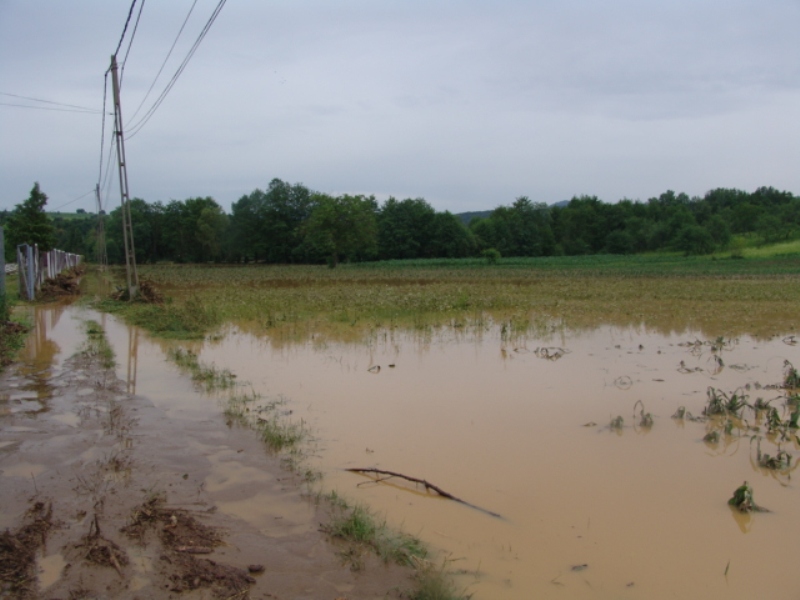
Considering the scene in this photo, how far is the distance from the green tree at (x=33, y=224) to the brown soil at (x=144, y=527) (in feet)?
150

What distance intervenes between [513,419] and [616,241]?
270ft

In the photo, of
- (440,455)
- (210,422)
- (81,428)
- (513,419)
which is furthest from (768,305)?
(81,428)

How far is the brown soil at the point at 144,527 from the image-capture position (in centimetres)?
347

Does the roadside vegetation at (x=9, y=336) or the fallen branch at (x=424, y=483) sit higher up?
the roadside vegetation at (x=9, y=336)

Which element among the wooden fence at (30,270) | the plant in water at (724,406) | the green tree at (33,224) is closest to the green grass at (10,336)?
the wooden fence at (30,270)

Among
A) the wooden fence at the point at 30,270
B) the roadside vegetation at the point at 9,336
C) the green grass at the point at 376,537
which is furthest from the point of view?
the wooden fence at the point at 30,270

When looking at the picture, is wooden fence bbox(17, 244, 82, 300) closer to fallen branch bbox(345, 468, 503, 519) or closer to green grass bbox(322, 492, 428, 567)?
fallen branch bbox(345, 468, 503, 519)

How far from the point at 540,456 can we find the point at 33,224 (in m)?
49.8

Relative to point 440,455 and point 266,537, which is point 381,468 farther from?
point 266,537

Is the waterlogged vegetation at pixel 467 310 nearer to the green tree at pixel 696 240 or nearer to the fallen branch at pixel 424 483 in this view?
the fallen branch at pixel 424 483

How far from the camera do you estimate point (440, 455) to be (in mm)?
5941

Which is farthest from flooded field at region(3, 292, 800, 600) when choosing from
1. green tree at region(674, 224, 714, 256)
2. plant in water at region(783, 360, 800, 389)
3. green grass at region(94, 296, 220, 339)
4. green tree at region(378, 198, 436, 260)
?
green tree at region(378, 198, 436, 260)

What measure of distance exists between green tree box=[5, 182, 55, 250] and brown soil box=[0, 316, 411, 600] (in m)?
45.6

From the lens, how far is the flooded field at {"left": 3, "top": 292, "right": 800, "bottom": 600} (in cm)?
406
